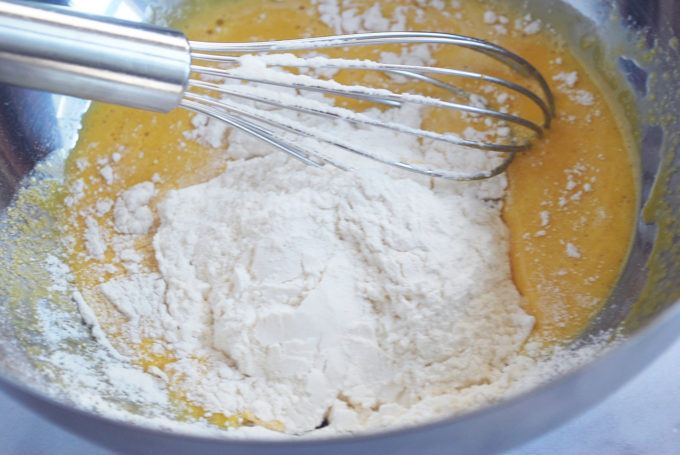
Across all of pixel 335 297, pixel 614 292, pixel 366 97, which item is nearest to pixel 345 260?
pixel 335 297

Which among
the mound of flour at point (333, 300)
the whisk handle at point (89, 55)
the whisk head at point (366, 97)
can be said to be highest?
the whisk head at point (366, 97)

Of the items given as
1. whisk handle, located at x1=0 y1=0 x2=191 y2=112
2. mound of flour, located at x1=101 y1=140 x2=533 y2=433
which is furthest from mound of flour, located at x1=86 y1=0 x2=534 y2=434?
whisk handle, located at x1=0 y1=0 x2=191 y2=112

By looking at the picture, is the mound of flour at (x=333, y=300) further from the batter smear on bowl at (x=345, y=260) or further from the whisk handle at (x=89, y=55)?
the whisk handle at (x=89, y=55)

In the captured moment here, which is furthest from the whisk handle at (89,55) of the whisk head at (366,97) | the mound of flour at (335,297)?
the mound of flour at (335,297)

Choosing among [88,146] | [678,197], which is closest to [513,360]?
[678,197]

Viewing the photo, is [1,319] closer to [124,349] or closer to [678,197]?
[124,349]
